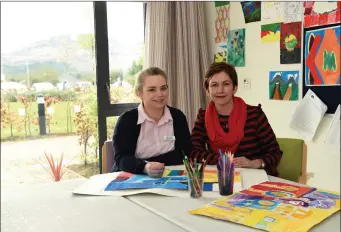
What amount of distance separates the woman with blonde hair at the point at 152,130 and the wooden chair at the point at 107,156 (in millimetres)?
127

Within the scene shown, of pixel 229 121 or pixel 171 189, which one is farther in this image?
pixel 229 121

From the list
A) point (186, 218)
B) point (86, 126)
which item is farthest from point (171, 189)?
point (86, 126)

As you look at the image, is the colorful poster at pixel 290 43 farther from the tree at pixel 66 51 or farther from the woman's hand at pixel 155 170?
the tree at pixel 66 51

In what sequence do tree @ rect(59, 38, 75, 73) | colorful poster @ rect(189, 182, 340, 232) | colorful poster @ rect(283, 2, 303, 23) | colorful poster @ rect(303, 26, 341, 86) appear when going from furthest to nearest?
tree @ rect(59, 38, 75, 73) < colorful poster @ rect(283, 2, 303, 23) < colorful poster @ rect(303, 26, 341, 86) < colorful poster @ rect(189, 182, 340, 232)

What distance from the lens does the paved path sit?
2.73 m

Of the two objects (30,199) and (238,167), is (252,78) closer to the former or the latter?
(238,167)

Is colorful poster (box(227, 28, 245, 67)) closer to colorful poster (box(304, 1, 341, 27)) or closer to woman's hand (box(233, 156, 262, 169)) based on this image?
colorful poster (box(304, 1, 341, 27))

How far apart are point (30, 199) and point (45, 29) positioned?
6.28 ft

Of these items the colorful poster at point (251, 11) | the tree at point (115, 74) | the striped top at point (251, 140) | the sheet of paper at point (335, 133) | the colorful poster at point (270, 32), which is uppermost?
the colorful poster at point (251, 11)

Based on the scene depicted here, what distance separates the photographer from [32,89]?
2711mm

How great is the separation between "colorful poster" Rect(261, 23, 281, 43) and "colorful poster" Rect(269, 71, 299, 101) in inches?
8.9

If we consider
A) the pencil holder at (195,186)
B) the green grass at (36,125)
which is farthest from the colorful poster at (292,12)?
the green grass at (36,125)

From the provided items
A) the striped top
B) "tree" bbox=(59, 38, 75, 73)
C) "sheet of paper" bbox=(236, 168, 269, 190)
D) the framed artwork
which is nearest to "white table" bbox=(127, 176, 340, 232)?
"sheet of paper" bbox=(236, 168, 269, 190)

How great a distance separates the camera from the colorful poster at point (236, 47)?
270cm
